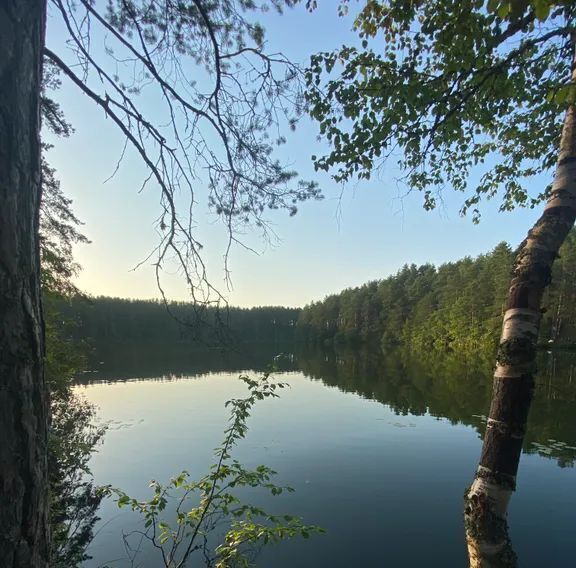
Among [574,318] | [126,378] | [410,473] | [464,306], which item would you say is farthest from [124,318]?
[410,473]

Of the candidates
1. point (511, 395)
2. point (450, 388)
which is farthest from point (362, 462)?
point (450, 388)

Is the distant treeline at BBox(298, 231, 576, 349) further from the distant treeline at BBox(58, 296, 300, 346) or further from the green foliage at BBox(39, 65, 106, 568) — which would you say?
the green foliage at BBox(39, 65, 106, 568)

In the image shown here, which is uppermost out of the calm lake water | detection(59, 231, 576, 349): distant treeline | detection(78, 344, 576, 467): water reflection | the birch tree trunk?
detection(59, 231, 576, 349): distant treeline

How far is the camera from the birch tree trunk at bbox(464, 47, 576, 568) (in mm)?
1896

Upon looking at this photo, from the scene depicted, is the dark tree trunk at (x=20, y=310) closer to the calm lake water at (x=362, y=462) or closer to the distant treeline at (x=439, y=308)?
the calm lake water at (x=362, y=462)

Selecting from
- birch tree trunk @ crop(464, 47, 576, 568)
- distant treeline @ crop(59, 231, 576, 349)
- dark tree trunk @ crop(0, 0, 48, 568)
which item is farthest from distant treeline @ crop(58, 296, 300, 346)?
birch tree trunk @ crop(464, 47, 576, 568)

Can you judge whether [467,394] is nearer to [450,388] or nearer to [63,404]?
[450,388]

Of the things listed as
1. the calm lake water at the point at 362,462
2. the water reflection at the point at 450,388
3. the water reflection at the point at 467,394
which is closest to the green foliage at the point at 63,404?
the calm lake water at the point at 362,462

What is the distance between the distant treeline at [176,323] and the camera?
9.21ft

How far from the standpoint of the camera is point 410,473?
10.9m

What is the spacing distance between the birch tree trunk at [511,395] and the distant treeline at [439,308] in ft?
84.4

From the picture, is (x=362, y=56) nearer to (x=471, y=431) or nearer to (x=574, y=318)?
(x=471, y=431)

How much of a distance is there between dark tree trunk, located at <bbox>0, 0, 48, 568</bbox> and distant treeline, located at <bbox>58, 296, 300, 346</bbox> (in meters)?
1.48

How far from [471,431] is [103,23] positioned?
15963 millimetres
